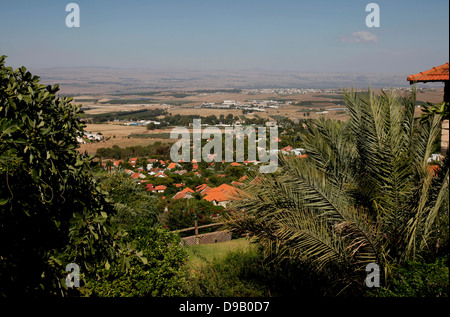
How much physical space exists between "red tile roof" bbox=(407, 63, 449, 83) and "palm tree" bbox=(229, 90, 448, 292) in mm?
843

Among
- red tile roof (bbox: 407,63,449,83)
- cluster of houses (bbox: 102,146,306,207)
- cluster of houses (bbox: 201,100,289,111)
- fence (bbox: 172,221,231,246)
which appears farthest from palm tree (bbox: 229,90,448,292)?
cluster of houses (bbox: 201,100,289,111)

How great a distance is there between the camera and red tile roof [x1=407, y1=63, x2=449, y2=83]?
512 centimetres

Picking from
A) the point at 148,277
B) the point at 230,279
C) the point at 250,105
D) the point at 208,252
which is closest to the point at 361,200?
the point at 230,279

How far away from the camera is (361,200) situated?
14.6 feet

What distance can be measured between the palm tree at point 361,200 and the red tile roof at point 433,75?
2.76ft

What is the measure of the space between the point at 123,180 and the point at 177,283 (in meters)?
7.38

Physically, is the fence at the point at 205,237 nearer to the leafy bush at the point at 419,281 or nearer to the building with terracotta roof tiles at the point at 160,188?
the leafy bush at the point at 419,281

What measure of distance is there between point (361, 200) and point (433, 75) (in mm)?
2410

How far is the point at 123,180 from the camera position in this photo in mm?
12562
